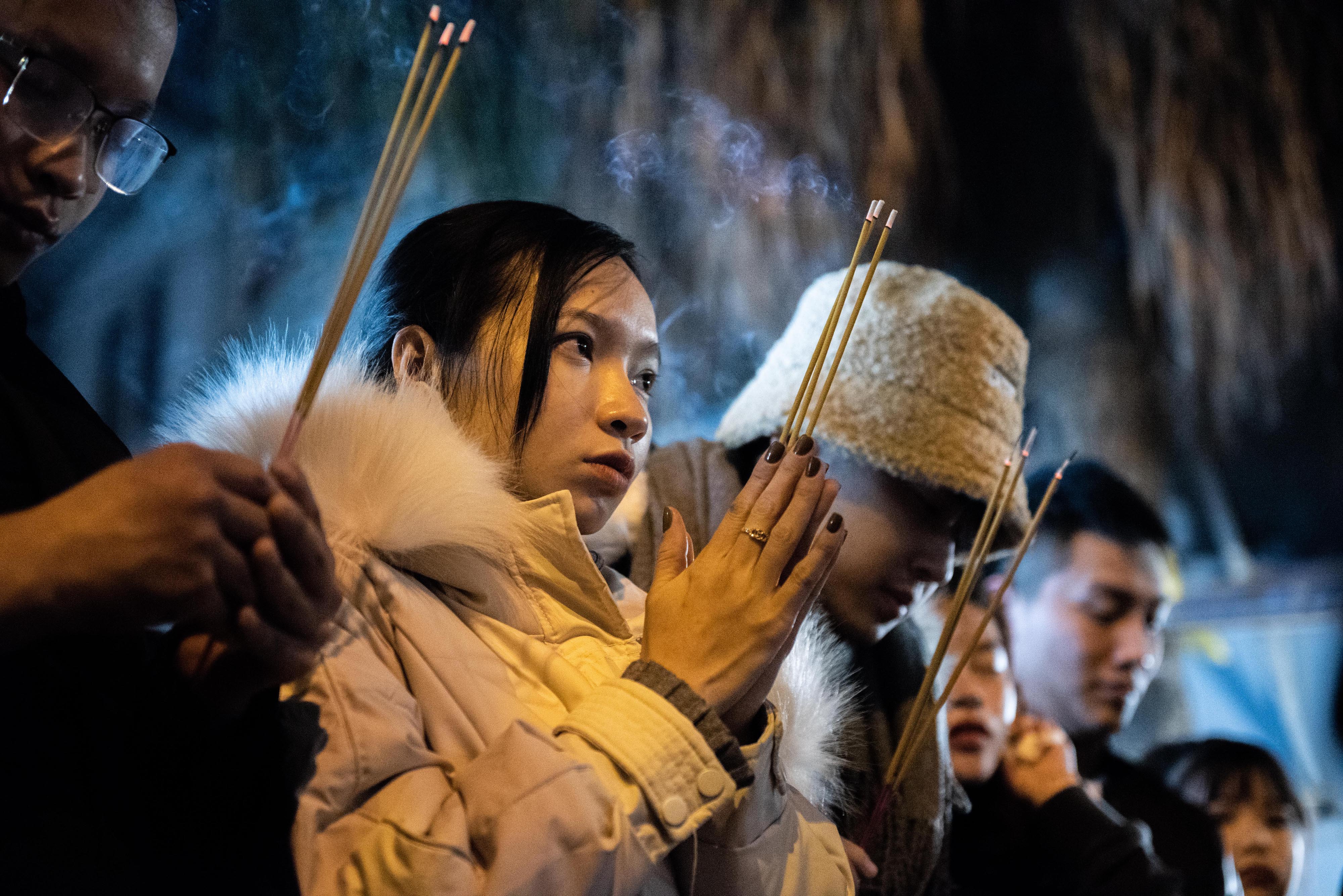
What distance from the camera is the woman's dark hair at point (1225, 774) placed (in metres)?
2.11

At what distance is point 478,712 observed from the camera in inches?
29.2

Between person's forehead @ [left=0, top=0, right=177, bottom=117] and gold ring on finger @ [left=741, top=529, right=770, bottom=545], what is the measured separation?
0.58m

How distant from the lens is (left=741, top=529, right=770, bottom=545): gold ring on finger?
805 mm

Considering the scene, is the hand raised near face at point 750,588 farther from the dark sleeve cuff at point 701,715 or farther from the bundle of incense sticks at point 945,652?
the bundle of incense sticks at point 945,652

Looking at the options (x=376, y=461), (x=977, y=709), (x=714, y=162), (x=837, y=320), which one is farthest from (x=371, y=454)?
(x=714, y=162)

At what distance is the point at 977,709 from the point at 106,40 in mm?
1445

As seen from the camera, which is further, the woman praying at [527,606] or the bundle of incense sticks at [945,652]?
the bundle of incense sticks at [945,652]

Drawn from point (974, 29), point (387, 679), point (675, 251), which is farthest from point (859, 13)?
point (387, 679)

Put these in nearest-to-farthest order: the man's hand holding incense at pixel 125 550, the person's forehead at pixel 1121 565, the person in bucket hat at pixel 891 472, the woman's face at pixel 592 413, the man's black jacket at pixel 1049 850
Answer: the man's hand holding incense at pixel 125 550
the woman's face at pixel 592 413
the person in bucket hat at pixel 891 472
the man's black jacket at pixel 1049 850
the person's forehead at pixel 1121 565

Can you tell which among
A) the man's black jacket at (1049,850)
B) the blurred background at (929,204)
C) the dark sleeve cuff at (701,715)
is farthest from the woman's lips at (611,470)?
the man's black jacket at (1049,850)

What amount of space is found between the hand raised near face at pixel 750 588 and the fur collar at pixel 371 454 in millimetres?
121

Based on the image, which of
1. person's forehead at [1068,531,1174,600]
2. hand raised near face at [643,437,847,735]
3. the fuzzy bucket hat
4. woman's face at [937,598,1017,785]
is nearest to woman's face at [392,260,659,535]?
hand raised near face at [643,437,847,735]

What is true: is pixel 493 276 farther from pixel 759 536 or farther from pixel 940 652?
pixel 940 652

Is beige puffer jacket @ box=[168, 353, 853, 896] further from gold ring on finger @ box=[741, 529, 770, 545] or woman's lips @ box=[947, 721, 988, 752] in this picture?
→ woman's lips @ box=[947, 721, 988, 752]
